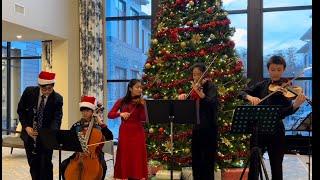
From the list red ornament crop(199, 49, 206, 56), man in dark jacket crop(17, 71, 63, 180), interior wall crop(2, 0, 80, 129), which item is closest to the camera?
man in dark jacket crop(17, 71, 63, 180)

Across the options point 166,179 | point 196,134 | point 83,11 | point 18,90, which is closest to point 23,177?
point 166,179

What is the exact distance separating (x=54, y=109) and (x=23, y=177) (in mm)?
2275

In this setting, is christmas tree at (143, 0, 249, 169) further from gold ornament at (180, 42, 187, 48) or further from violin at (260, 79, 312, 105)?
violin at (260, 79, 312, 105)

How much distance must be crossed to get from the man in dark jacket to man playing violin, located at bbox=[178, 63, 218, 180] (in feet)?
5.00

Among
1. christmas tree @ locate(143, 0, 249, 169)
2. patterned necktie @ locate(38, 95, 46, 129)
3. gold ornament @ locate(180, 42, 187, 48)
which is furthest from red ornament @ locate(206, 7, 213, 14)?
patterned necktie @ locate(38, 95, 46, 129)

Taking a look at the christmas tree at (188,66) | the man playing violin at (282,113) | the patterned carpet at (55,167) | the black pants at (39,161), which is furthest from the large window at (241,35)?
the black pants at (39,161)

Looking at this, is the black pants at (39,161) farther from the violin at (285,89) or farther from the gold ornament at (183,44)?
the gold ornament at (183,44)

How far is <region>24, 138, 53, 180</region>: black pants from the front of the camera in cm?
398

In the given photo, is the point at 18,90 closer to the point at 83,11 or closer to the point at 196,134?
the point at 83,11

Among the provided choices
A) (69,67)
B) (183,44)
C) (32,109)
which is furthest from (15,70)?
(32,109)

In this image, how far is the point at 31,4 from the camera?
7.79 meters

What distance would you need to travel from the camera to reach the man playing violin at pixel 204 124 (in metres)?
4.20

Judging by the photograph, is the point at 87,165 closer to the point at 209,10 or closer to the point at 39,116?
the point at 39,116

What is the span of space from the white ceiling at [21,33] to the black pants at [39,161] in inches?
150
